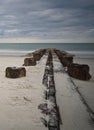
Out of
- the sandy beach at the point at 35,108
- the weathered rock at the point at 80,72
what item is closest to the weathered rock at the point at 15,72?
the sandy beach at the point at 35,108

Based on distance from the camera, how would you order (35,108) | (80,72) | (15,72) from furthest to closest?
(80,72), (15,72), (35,108)

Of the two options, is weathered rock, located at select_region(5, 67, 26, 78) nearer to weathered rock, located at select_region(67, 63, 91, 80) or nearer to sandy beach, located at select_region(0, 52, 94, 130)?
sandy beach, located at select_region(0, 52, 94, 130)

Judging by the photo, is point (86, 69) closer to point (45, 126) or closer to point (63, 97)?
point (63, 97)

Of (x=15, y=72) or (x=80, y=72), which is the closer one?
(x=15, y=72)

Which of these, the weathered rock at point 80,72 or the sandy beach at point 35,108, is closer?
the sandy beach at point 35,108

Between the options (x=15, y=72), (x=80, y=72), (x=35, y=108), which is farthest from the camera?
(x=80, y=72)

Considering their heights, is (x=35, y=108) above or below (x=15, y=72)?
below

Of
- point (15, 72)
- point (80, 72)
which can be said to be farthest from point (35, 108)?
point (80, 72)

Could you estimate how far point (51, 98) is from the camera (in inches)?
96.2

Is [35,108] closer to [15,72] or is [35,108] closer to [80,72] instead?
[15,72]

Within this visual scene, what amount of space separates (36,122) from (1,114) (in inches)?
21.1

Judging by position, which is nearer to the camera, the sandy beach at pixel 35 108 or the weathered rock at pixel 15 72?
the sandy beach at pixel 35 108

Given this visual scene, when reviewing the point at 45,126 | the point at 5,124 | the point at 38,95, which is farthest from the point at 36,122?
the point at 38,95

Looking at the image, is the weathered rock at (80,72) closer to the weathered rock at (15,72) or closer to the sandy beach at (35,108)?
the sandy beach at (35,108)
